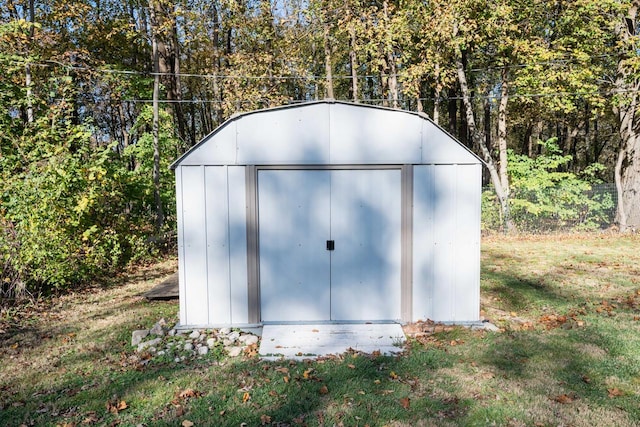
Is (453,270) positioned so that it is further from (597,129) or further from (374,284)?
(597,129)

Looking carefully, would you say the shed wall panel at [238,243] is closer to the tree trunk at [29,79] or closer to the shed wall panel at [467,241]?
the shed wall panel at [467,241]

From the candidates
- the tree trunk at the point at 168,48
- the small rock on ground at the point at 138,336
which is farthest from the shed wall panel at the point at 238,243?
the tree trunk at the point at 168,48

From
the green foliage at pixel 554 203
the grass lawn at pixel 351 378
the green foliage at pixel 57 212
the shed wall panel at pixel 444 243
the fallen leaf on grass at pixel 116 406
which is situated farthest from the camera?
the green foliage at pixel 554 203

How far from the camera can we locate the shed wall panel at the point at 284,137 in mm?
5559

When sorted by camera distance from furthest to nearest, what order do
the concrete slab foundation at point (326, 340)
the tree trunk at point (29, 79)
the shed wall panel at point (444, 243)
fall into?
the tree trunk at point (29, 79)
the shed wall panel at point (444, 243)
the concrete slab foundation at point (326, 340)

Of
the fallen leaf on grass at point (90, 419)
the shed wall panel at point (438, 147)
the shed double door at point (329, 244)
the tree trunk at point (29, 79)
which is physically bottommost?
the fallen leaf on grass at point (90, 419)

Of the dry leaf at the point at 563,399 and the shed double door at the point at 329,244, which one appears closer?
the dry leaf at the point at 563,399

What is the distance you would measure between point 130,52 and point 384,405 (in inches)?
714

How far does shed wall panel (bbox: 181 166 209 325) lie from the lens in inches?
217

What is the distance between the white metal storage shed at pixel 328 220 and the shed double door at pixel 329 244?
0.01m

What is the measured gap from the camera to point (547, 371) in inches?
170

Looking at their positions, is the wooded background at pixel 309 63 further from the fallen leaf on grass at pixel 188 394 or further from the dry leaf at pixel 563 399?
the dry leaf at pixel 563 399

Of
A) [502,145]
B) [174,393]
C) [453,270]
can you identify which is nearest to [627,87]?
[502,145]

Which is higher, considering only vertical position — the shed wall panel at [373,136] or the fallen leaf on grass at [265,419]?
the shed wall panel at [373,136]
